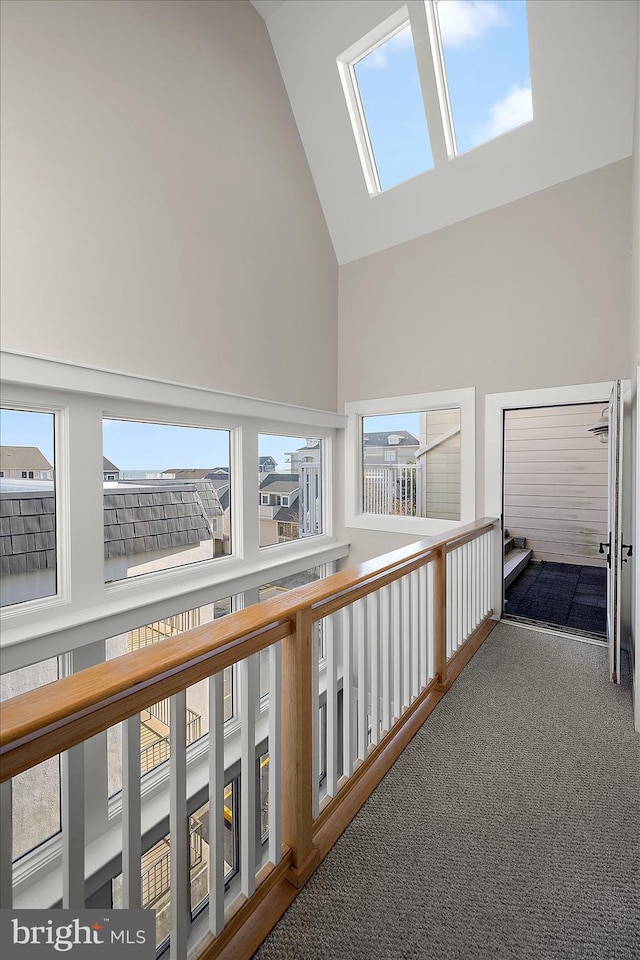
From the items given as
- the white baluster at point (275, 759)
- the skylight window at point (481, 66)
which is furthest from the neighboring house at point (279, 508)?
the skylight window at point (481, 66)

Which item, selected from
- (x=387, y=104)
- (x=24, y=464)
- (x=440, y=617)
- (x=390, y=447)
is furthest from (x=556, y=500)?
(x=24, y=464)

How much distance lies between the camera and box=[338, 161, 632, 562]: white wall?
3.25 metres

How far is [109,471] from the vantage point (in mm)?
2770

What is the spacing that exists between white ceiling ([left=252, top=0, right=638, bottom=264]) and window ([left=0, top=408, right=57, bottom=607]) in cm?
352

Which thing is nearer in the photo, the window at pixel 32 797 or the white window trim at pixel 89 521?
the window at pixel 32 797

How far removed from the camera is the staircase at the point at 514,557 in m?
4.88

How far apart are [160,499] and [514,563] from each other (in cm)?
412

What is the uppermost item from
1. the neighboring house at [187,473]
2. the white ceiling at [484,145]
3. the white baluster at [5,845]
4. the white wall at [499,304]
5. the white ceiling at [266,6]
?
the white ceiling at [266,6]

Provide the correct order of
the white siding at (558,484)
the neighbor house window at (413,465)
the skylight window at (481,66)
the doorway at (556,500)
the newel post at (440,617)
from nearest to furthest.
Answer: the newel post at (440,617) → the skylight window at (481,66) → the neighbor house window at (413,465) → the doorway at (556,500) → the white siding at (558,484)

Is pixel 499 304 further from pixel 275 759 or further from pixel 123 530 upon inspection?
pixel 275 759

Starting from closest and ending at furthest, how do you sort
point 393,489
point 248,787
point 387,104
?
point 248,787 → point 387,104 → point 393,489

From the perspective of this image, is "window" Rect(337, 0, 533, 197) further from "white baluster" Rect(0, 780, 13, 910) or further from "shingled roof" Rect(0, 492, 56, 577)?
"white baluster" Rect(0, 780, 13, 910)

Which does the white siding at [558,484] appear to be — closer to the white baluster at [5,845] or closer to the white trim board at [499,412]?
the white trim board at [499,412]

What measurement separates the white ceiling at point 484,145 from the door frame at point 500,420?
5.33ft
